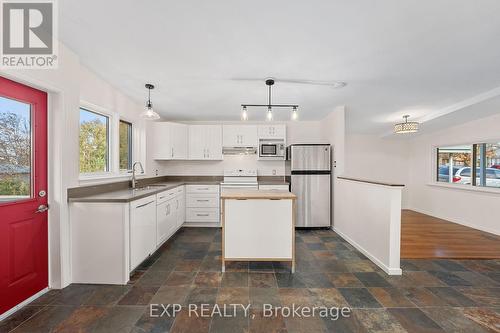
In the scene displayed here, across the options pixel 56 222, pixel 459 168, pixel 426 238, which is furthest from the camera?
pixel 459 168

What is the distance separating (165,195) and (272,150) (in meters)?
2.43

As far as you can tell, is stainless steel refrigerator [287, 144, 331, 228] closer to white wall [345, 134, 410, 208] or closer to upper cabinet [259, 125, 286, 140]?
upper cabinet [259, 125, 286, 140]

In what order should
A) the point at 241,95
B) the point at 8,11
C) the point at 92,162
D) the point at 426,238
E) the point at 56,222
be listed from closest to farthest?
the point at 8,11 < the point at 56,222 < the point at 92,162 < the point at 241,95 < the point at 426,238

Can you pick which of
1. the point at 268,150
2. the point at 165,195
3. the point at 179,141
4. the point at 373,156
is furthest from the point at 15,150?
the point at 373,156

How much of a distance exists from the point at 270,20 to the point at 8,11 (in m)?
2.14

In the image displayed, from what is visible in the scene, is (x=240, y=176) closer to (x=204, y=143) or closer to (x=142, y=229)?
(x=204, y=143)

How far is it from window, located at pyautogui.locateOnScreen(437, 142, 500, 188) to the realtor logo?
711 centimetres

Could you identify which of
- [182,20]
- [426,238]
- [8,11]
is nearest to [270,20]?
[182,20]

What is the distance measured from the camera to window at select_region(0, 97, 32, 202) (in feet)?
5.93

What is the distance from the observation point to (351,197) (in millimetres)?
3529

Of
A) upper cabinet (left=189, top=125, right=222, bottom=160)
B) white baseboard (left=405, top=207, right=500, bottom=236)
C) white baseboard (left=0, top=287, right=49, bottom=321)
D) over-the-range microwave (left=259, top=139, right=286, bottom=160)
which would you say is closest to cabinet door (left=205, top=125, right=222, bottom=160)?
upper cabinet (left=189, top=125, right=222, bottom=160)

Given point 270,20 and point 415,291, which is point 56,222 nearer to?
point 270,20

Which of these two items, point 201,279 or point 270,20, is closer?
point 270,20

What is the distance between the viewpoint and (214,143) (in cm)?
477
